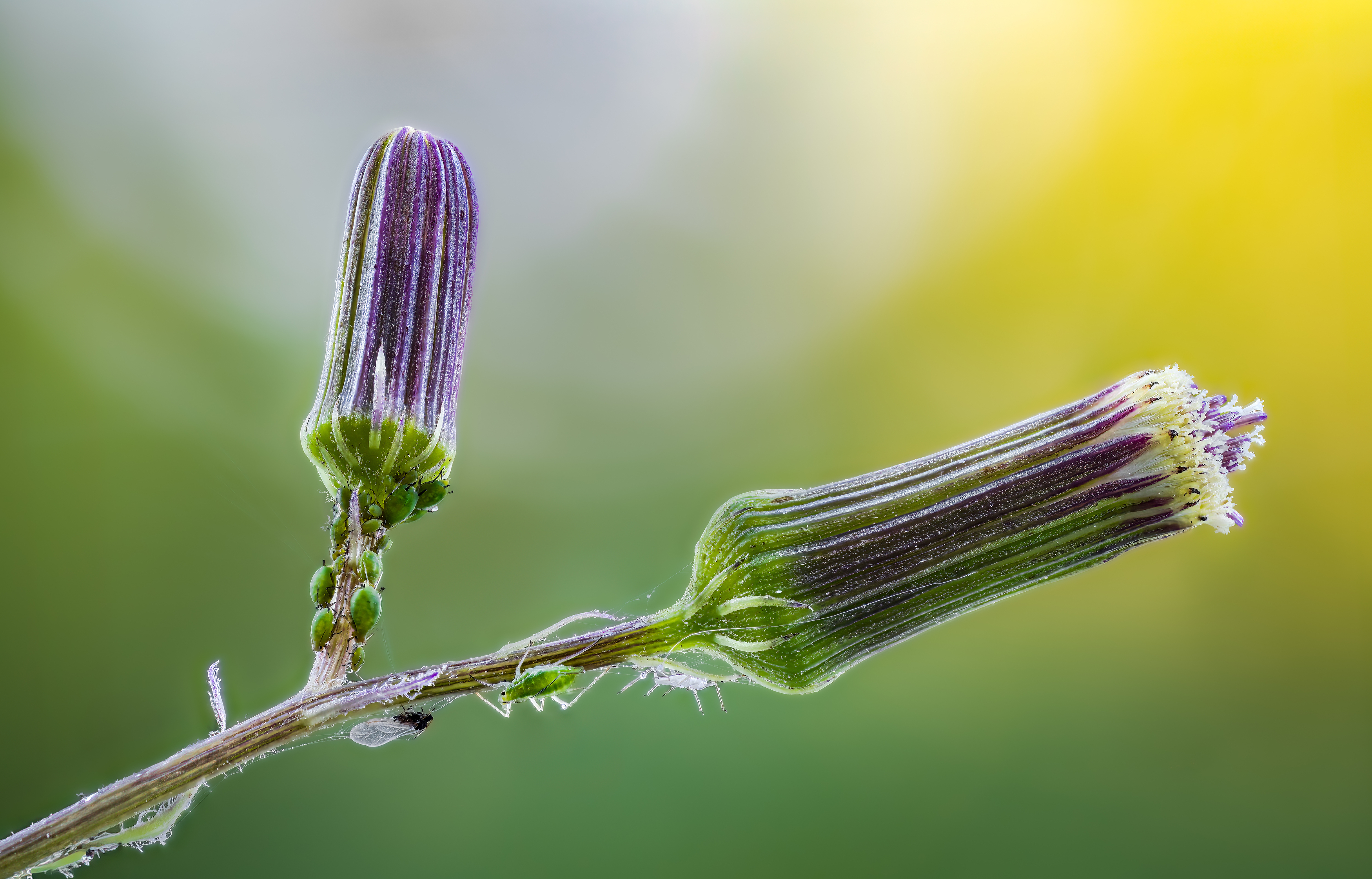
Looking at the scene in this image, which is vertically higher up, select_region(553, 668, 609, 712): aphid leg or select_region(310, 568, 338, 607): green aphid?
select_region(310, 568, 338, 607): green aphid

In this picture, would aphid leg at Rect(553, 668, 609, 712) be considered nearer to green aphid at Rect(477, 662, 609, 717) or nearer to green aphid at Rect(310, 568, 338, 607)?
green aphid at Rect(477, 662, 609, 717)

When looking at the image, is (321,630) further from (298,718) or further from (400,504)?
(400,504)

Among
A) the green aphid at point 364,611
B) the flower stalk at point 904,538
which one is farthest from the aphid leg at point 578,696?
the green aphid at point 364,611

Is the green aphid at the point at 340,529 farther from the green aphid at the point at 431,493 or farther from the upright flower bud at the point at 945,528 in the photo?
the upright flower bud at the point at 945,528

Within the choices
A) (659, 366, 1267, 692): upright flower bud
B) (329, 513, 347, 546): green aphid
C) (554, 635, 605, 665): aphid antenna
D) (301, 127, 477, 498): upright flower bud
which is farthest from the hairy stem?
(301, 127, 477, 498): upright flower bud

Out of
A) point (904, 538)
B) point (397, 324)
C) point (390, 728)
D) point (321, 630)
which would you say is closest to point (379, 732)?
point (390, 728)

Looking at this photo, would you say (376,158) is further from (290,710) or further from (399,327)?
(290,710)

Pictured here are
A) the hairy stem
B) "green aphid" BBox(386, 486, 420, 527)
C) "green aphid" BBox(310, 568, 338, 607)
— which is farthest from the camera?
"green aphid" BBox(386, 486, 420, 527)
